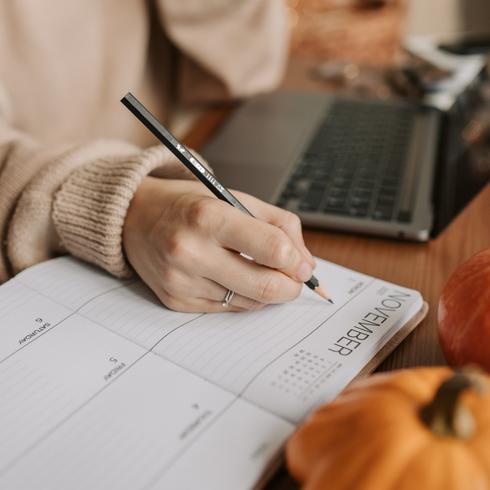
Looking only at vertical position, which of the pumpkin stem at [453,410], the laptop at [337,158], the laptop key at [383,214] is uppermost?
the pumpkin stem at [453,410]

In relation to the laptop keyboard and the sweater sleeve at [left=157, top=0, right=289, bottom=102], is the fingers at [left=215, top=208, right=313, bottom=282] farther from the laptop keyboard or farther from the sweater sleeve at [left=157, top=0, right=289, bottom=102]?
the sweater sleeve at [left=157, top=0, right=289, bottom=102]

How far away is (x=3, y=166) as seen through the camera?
525mm

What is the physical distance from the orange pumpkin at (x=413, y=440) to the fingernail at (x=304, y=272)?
16 cm

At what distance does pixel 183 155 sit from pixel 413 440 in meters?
0.26

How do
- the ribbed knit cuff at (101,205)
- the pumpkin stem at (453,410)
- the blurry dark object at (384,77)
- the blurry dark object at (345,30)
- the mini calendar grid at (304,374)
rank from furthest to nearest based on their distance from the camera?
the blurry dark object at (345,30) < the blurry dark object at (384,77) < the ribbed knit cuff at (101,205) < the mini calendar grid at (304,374) < the pumpkin stem at (453,410)

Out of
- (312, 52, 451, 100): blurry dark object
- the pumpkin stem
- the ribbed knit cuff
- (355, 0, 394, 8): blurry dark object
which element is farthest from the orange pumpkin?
(355, 0, 394, 8): blurry dark object

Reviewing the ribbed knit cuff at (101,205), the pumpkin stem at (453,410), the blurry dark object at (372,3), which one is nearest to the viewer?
the pumpkin stem at (453,410)

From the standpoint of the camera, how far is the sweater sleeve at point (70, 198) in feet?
1.50

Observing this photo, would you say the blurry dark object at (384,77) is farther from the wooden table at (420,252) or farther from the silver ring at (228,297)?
the silver ring at (228,297)

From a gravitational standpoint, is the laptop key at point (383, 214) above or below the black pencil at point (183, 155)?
below

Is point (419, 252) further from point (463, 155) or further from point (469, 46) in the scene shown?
point (469, 46)

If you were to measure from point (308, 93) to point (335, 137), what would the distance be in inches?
8.1

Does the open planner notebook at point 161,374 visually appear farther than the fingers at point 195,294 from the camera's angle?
No

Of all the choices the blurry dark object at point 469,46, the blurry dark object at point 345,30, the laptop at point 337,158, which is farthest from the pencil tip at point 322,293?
the blurry dark object at point 345,30
